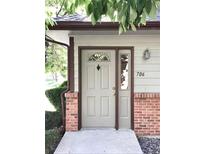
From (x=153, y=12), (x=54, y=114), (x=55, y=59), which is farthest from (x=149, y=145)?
(x=55, y=59)

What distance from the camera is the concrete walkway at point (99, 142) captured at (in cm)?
805

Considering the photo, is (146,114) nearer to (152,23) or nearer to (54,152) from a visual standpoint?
(152,23)

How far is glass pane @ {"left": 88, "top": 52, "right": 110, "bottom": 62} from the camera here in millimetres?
10539

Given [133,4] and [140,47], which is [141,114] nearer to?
[140,47]

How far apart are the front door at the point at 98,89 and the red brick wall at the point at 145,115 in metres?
0.69

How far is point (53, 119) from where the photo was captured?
12398 millimetres

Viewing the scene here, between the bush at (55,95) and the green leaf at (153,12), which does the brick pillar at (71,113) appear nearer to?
the bush at (55,95)

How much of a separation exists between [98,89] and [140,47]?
1.64 meters

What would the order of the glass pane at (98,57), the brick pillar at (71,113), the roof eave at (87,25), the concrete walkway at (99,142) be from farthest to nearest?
the glass pane at (98,57), the brick pillar at (71,113), the roof eave at (87,25), the concrete walkway at (99,142)

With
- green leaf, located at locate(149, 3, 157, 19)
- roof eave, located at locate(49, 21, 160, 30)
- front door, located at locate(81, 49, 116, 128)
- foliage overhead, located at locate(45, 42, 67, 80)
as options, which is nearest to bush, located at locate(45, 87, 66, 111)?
front door, located at locate(81, 49, 116, 128)

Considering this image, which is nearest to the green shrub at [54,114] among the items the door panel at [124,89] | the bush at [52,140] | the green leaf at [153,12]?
the bush at [52,140]

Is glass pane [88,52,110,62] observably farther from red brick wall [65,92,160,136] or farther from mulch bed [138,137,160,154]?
mulch bed [138,137,160,154]

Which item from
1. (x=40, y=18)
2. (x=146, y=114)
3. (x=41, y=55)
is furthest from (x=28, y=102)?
(x=146, y=114)
